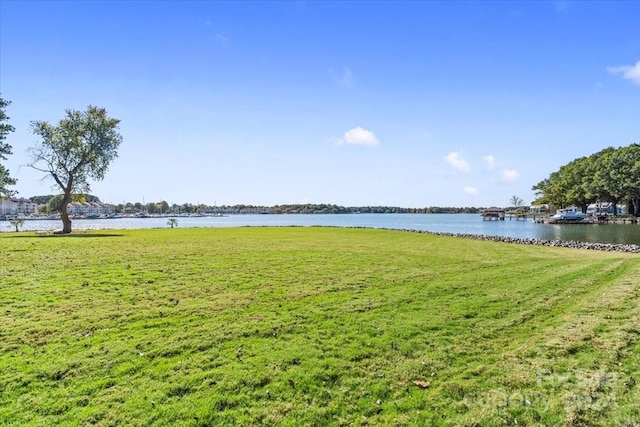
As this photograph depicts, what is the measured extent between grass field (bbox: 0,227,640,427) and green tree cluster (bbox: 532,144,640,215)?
279ft

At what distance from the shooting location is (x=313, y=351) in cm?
653

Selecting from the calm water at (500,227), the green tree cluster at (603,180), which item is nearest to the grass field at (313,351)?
the calm water at (500,227)

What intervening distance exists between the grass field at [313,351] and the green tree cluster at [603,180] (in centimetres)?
8499

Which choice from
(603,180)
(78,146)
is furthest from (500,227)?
(78,146)

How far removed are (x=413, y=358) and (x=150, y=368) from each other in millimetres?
4136

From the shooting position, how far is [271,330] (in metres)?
7.54

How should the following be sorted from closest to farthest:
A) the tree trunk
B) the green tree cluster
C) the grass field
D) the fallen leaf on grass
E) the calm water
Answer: the grass field
the fallen leaf on grass
the tree trunk
the calm water
the green tree cluster

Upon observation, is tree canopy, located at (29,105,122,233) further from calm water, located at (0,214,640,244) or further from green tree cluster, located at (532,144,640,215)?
green tree cluster, located at (532,144,640,215)

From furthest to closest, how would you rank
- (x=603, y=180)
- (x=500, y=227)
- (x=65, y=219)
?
→ (x=603, y=180) < (x=500, y=227) < (x=65, y=219)

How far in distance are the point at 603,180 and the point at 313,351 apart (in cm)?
9840

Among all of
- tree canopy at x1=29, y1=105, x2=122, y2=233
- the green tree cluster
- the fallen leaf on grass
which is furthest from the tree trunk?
the green tree cluster

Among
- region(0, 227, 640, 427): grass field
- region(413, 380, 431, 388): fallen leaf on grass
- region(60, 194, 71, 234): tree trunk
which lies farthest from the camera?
region(60, 194, 71, 234): tree trunk

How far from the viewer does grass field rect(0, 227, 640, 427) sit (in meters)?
4.88

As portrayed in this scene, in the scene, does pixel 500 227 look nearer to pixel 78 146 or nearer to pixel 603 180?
pixel 603 180
